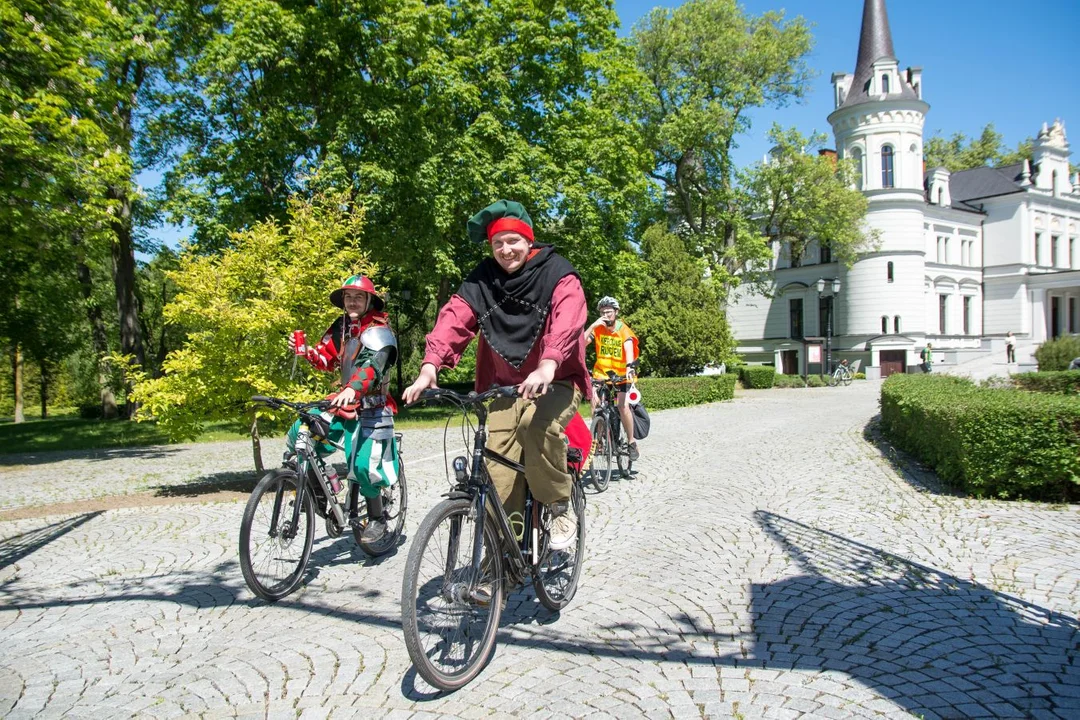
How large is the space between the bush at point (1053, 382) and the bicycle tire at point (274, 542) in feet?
58.2

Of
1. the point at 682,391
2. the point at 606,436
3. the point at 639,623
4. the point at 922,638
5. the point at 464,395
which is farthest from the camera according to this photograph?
the point at 682,391

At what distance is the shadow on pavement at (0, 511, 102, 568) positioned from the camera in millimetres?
6140

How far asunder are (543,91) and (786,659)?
70.8 feet

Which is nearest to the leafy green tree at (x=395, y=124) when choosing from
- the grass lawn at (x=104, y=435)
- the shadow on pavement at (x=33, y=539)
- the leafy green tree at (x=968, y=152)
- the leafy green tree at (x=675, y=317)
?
the leafy green tree at (x=675, y=317)

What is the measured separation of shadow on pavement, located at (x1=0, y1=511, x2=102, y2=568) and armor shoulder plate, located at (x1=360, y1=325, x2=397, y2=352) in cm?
357

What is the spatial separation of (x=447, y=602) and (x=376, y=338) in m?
2.54

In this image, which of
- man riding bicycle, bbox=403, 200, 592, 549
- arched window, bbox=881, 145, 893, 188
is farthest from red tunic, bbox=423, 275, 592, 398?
arched window, bbox=881, 145, 893, 188

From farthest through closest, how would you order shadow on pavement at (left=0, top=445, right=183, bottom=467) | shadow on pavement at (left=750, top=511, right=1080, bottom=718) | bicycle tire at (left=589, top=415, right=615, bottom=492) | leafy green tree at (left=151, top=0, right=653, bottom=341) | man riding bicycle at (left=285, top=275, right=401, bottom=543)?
1. leafy green tree at (left=151, top=0, right=653, bottom=341)
2. shadow on pavement at (left=0, top=445, right=183, bottom=467)
3. bicycle tire at (left=589, top=415, right=615, bottom=492)
4. man riding bicycle at (left=285, top=275, right=401, bottom=543)
5. shadow on pavement at (left=750, top=511, right=1080, bottom=718)

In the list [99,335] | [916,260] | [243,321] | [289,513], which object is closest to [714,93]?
[916,260]

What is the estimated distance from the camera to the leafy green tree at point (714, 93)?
1300 inches

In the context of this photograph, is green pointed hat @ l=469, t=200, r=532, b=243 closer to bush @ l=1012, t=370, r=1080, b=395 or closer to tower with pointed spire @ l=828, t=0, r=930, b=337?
bush @ l=1012, t=370, r=1080, b=395

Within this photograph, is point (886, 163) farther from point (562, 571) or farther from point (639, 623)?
point (639, 623)

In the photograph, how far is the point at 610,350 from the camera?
345 inches

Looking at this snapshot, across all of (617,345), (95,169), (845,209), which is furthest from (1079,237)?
(95,169)
